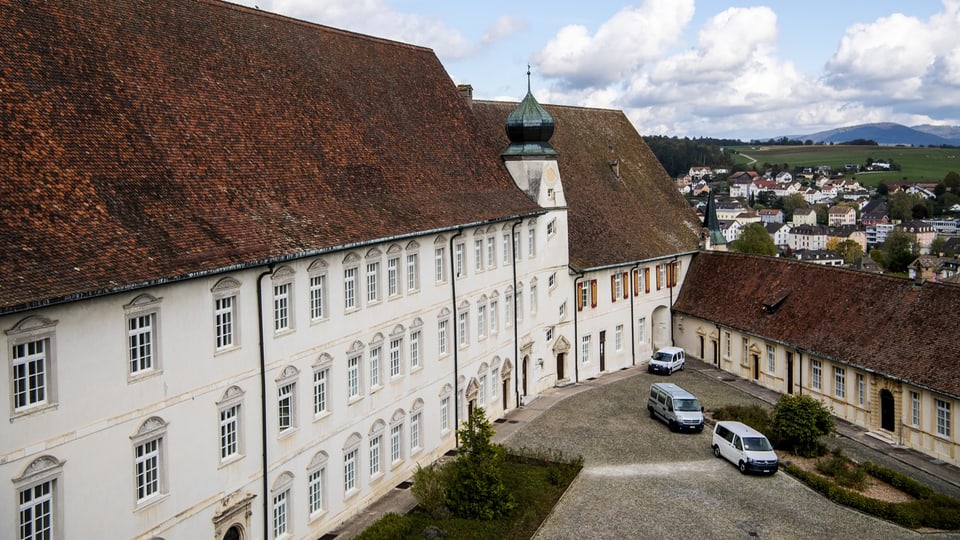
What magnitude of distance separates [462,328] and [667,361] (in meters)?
16.1

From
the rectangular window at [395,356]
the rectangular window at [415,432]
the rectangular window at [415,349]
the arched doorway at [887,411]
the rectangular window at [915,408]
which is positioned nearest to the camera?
the rectangular window at [395,356]

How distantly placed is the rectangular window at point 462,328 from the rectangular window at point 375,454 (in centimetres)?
688

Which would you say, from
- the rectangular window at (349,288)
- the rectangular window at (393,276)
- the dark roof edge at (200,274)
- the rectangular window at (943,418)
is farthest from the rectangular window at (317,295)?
the rectangular window at (943,418)

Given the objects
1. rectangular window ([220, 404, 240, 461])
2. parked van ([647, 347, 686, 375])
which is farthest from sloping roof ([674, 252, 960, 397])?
rectangular window ([220, 404, 240, 461])

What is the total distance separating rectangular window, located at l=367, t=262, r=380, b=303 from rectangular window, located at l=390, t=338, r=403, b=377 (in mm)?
1950

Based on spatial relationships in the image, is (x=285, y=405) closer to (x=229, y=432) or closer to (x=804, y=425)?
(x=229, y=432)

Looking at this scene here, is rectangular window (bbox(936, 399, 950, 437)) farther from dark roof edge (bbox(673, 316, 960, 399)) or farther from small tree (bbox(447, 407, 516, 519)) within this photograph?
small tree (bbox(447, 407, 516, 519))

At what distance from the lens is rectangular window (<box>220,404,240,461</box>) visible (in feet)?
75.0

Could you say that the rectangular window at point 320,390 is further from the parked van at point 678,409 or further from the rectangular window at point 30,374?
the parked van at point 678,409

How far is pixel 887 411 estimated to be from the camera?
123 feet

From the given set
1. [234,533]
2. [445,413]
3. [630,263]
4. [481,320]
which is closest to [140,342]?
[234,533]

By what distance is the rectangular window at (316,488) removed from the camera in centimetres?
2657

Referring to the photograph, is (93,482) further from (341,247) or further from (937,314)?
(937,314)

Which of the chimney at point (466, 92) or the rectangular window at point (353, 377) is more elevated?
the chimney at point (466, 92)
